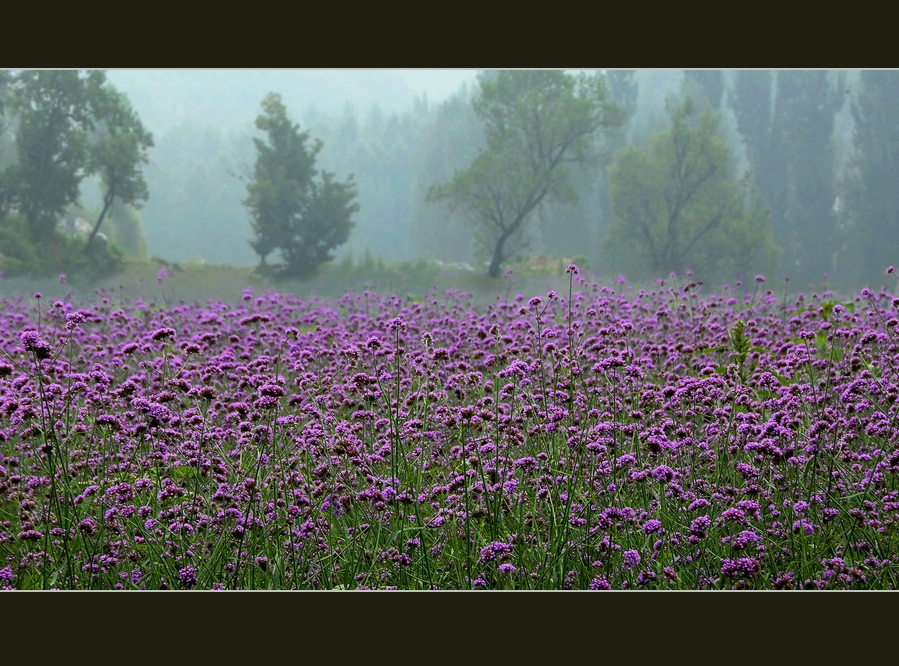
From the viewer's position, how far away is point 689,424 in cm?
491

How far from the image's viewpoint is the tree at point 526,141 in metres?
23.3

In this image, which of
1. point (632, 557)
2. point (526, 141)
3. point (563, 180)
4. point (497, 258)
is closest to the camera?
point (632, 557)

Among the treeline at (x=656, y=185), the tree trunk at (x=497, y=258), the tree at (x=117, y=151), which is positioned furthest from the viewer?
the treeline at (x=656, y=185)

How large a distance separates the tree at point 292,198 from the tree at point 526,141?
3650mm

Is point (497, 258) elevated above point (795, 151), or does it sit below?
below

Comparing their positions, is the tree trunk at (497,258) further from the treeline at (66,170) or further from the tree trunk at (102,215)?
the tree trunk at (102,215)

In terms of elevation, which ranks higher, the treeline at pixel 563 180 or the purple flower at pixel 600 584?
the treeline at pixel 563 180

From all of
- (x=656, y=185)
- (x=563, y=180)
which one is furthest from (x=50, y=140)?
(x=656, y=185)

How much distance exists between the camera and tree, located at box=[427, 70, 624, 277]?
2330cm

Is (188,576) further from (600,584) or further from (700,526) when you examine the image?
(700,526)

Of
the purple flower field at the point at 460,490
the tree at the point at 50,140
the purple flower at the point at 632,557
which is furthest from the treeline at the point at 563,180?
the purple flower at the point at 632,557

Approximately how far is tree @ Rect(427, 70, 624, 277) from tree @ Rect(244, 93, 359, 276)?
12.0 feet

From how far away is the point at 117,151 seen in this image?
63.3ft

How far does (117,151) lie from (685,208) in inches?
625
